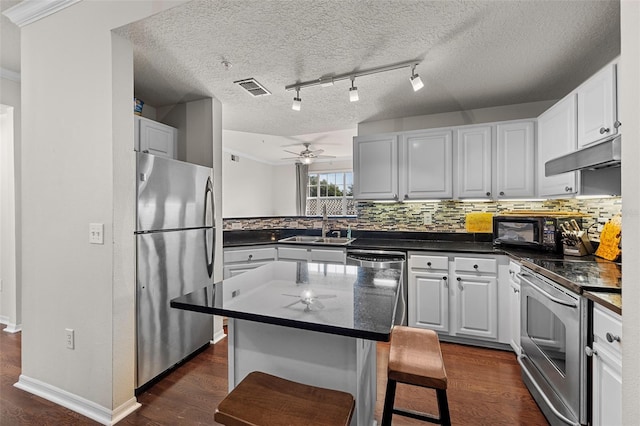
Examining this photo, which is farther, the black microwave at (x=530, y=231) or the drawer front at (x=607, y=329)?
the black microwave at (x=530, y=231)

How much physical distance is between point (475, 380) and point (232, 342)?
1926mm

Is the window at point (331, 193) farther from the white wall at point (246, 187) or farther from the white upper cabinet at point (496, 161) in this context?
the white upper cabinet at point (496, 161)

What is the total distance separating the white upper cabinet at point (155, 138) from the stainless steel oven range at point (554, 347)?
3199mm

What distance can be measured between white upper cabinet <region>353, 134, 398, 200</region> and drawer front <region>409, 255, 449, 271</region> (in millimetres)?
781

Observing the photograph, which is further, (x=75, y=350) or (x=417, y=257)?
(x=417, y=257)

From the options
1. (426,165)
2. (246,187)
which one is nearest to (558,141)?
(426,165)

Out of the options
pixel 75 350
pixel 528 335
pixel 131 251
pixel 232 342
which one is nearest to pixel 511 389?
pixel 528 335

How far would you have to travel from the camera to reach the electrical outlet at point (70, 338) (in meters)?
1.87

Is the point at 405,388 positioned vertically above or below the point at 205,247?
below

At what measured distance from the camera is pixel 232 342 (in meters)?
1.39

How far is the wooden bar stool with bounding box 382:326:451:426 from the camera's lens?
118 centimetres

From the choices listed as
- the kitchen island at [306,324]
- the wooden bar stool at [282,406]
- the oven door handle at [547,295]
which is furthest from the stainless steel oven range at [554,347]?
the wooden bar stool at [282,406]

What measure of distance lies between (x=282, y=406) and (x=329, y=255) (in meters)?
2.38

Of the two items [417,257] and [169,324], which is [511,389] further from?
[169,324]
